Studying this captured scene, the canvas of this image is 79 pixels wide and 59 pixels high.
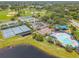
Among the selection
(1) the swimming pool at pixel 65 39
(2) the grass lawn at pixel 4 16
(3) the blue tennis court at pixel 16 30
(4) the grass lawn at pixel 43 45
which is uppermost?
(2) the grass lawn at pixel 4 16

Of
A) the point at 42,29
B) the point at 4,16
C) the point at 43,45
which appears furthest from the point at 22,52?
the point at 4,16

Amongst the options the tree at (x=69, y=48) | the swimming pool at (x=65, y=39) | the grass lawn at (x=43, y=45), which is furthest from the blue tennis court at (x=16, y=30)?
the tree at (x=69, y=48)

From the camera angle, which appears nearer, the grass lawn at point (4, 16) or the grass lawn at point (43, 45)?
the grass lawn at point (43, 45)

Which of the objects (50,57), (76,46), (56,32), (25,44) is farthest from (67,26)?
(25,44)

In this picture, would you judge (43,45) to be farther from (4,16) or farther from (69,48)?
(4,16)

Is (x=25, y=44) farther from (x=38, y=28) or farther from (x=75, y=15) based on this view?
(x=75, y=15)

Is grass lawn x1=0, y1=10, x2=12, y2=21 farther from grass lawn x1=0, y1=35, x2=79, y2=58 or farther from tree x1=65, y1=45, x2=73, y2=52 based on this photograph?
tree x1=65, y1=45, x2=73, y2=52

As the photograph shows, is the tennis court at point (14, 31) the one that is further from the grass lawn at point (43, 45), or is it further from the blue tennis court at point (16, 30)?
the grass lawn at point (43, 45)
